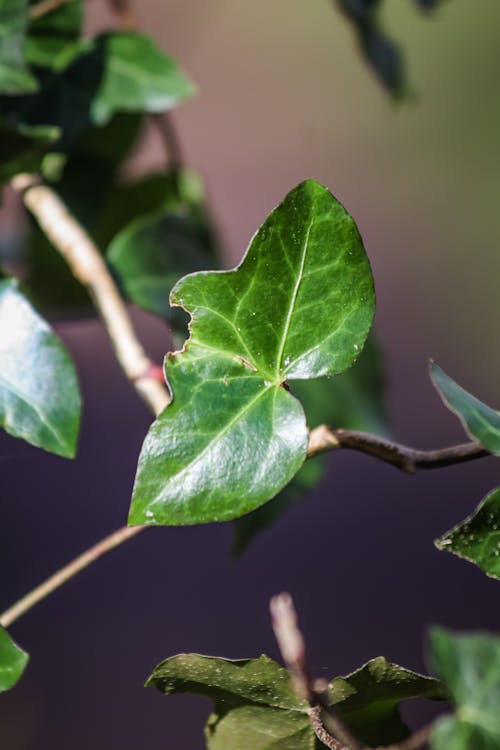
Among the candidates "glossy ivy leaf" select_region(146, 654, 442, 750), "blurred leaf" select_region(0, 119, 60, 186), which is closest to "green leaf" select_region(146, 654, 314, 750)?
"glossy ivy leaf" select_region(146, 654, 442, 750)

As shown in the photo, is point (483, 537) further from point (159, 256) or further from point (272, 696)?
point (159, 256)

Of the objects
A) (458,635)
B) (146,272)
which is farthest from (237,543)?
(458,635)

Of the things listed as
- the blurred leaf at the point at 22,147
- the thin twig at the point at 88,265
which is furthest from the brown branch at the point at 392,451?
the blurred leaf at the point at 22,147

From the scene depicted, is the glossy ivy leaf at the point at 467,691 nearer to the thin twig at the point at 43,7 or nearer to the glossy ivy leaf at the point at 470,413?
the glossy ivy leaf at the point at 470,413

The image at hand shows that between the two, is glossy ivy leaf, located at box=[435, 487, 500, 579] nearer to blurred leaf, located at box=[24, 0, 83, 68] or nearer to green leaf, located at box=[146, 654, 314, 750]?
green leaf, located at box=[146, 654, 314, 750]

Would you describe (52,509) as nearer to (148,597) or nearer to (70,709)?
(148,597)
